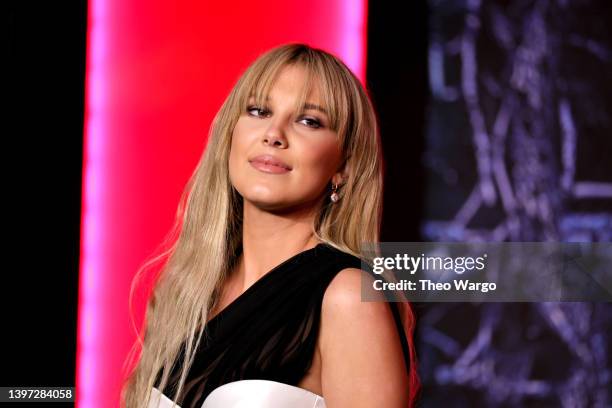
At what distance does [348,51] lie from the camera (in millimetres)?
2559

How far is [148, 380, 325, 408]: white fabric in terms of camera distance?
1523 millimetres

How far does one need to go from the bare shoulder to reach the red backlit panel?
111 centimetres

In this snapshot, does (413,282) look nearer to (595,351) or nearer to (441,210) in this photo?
(441,210)

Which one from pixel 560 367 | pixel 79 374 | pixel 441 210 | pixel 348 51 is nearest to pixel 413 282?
pixel 441 210

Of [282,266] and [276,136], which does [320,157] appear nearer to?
[276,136]

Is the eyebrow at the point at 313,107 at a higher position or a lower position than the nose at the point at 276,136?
higher

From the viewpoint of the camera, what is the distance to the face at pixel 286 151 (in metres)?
1.69

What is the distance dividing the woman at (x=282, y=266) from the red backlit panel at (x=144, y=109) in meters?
0.58

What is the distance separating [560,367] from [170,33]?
1972mm

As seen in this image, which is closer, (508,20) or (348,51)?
(348,51)

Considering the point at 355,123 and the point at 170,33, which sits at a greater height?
the point at 170,33

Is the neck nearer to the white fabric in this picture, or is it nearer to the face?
the face

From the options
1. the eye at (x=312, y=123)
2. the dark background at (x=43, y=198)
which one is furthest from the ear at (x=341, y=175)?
the dark background at (x=43, y=198)

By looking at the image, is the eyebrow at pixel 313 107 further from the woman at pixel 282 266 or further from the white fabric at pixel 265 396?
the white fabric at pixel 265 396
